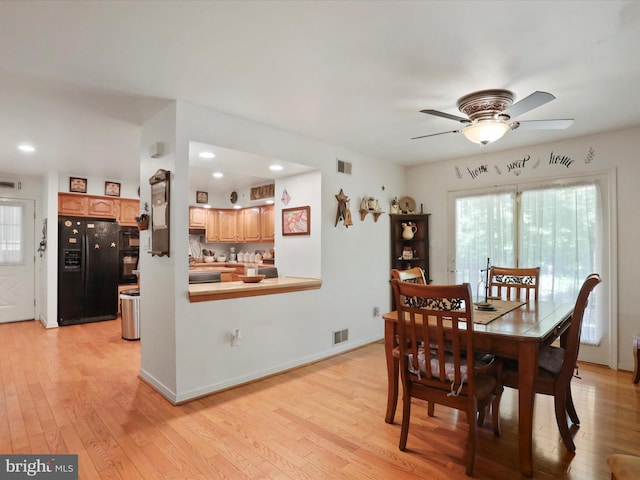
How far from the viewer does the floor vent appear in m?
4.23

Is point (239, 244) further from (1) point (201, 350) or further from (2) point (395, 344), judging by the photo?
(2) point (395, 344)

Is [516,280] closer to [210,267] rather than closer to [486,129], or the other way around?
[486,129]

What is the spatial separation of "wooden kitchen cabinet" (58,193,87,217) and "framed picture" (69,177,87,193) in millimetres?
82

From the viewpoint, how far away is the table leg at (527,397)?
1938 mm

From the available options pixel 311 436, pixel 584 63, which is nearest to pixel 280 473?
pixel 311 436

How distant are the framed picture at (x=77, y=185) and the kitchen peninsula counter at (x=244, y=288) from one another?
387 centimetres

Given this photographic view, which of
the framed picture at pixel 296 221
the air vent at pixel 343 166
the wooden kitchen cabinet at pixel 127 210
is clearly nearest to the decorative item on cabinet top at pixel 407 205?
the air vent at pixel 343 166

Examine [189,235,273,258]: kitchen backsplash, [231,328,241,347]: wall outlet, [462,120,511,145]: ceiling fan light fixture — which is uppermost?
[462,120,511,145]: ceiling fan light fixture

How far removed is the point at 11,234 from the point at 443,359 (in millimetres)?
7060

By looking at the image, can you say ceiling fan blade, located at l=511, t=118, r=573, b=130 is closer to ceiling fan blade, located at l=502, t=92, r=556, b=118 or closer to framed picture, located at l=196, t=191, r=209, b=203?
ceiling fan blade, located at l=502, t=92, r=556, b=118

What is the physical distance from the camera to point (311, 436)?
Result: 2375mm

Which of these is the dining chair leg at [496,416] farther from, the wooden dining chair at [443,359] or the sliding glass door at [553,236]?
the sliding glass door at [553,236]

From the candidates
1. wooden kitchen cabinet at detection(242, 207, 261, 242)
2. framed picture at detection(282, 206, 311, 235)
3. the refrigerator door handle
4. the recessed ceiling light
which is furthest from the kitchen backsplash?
the recessed ceiling light

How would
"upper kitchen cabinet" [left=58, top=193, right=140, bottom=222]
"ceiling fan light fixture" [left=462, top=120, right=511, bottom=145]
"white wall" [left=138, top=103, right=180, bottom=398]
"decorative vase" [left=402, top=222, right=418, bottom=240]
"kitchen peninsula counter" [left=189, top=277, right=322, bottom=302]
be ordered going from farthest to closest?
"upper kitchen cabinet" [left=58, top=193, right=140, bottom=222], "decorative vase" [left=402, top=222, right=418, bottom=240], "kitchen peninsula counter" [left=189, top=277, right=322, bottom=302], "white wall" [left=138, top=103, right=180, bottom=398], "ceiling fan light fixture" [left=462, top=120, right=511, bottom=145]
